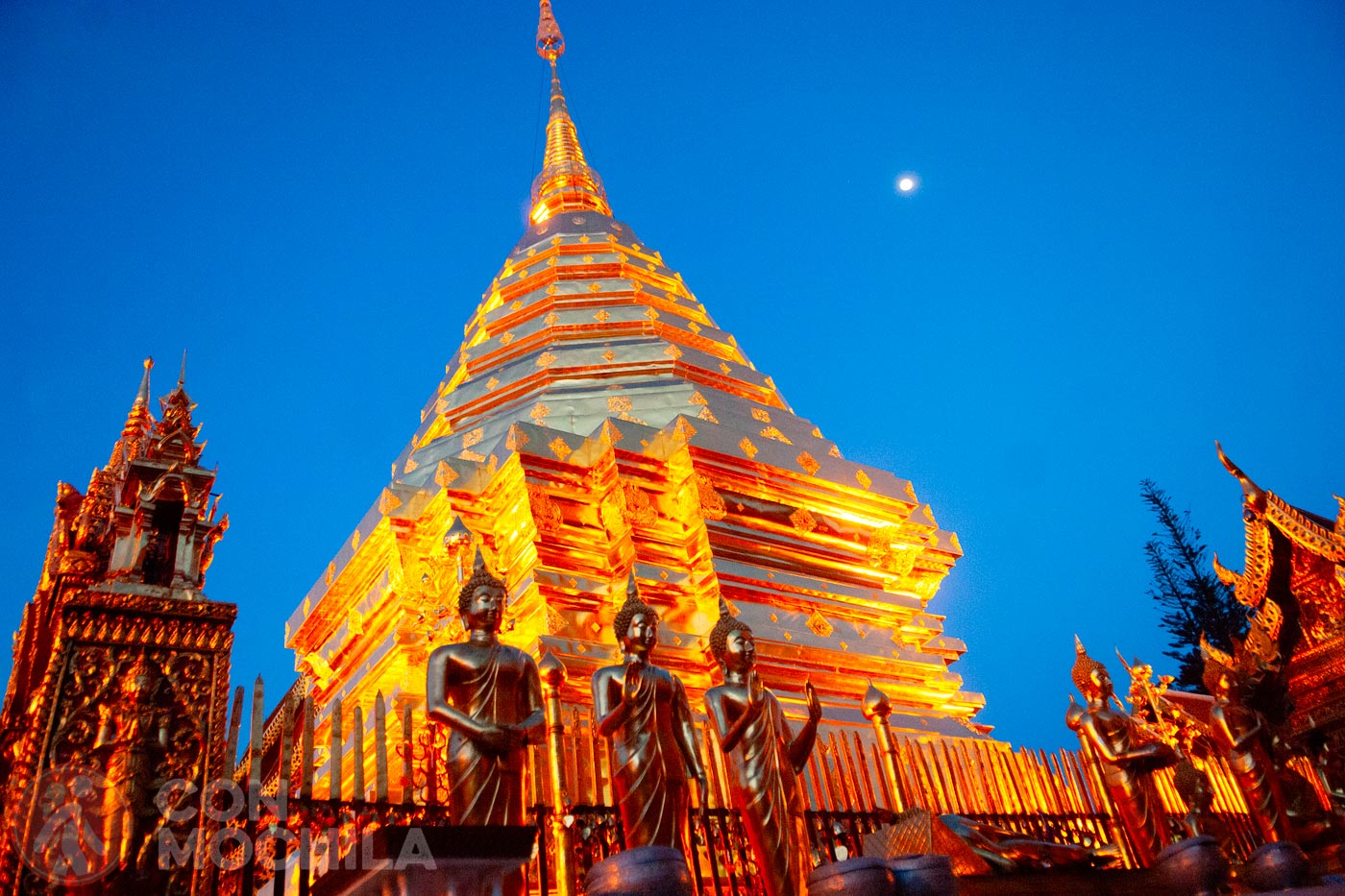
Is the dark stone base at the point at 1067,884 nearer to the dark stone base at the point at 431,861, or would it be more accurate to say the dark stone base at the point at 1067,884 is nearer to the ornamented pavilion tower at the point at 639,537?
the dark stone base at the point at 431,861

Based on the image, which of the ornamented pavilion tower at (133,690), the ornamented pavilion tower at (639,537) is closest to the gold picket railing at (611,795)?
the ornamented pavilion tower at (133,690)

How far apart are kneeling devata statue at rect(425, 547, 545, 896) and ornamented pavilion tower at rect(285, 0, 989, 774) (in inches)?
129

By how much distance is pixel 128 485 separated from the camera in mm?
4969

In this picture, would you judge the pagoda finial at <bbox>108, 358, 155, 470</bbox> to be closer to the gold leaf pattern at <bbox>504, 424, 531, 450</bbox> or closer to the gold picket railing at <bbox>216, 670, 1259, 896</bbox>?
the gold picket railing at <bbox>216, 670, 1259, 896</bbox>

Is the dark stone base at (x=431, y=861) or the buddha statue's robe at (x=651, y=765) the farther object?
the buddha statue's robe at (x=651, y=765)

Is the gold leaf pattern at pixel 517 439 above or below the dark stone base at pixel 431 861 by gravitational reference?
above

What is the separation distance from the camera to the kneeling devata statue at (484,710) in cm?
553

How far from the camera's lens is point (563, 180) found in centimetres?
2339

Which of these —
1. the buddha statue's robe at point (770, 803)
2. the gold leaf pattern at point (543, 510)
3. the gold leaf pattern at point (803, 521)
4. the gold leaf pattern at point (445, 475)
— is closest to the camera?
the buddha statue's robe at point (770, 803)

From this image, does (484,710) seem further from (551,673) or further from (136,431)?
(136,431)

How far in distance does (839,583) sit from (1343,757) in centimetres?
543

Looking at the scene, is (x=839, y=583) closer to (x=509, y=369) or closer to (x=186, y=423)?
(x=509, y=369)

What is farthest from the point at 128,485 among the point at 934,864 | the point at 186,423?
the point at 934,864

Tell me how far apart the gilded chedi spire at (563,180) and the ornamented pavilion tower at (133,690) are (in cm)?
1739
